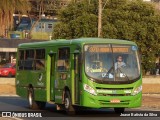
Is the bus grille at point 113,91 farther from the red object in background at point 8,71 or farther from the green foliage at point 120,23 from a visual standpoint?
the red object in background at point 8,71

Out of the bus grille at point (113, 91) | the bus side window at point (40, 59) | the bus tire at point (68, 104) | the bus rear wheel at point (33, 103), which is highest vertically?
the bus side window at point (40, 59)

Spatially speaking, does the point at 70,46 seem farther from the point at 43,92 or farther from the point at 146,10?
the point at 146,10

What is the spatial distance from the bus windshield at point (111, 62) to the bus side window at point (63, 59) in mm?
1175

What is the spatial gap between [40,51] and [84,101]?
4.65 metres

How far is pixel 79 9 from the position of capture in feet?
174

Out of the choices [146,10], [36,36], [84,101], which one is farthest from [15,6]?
[84,101]

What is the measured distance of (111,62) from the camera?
19.5 meters

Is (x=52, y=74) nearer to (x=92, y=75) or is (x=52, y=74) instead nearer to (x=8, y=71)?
(x=92, y=75)

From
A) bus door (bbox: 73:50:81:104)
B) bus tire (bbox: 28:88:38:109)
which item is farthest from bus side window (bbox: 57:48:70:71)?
bus tire (bbox: 28:88:38:109)

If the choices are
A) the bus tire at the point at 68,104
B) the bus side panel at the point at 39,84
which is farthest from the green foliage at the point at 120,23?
the bus tire at the point at 68,104

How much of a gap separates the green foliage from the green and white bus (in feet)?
95.3

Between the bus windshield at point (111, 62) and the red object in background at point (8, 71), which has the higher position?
the bus windshield at point (111, 62)

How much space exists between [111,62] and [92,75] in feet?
2.76

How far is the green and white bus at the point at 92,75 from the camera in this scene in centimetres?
1906
